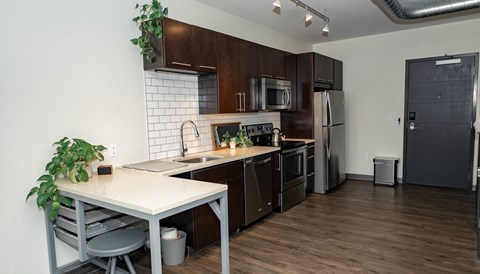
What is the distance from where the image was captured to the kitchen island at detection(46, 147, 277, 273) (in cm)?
167

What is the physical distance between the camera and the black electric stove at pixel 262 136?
4405 mm

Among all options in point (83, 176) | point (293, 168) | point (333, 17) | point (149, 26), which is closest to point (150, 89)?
point (149, 26)

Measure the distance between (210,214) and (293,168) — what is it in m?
1.70

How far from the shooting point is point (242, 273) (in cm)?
258

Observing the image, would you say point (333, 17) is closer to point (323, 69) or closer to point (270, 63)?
point (323, 69)

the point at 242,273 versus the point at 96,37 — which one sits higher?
the point at 96,37

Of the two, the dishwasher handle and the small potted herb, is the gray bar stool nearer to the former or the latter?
the dishwasher handle

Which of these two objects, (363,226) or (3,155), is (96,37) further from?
(363,226)

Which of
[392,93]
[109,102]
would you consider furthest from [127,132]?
[392,93]

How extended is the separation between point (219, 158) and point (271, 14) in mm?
2210

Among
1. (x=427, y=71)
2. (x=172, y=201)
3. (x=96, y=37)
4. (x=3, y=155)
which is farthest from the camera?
(x=427, y=71)

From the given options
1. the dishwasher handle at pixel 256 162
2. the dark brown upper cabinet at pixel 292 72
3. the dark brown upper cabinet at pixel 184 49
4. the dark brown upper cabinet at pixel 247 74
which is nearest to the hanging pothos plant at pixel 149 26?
the dark brown upper cabinet at pixel 184 49

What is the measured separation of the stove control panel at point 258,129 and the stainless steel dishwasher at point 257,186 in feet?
2.38

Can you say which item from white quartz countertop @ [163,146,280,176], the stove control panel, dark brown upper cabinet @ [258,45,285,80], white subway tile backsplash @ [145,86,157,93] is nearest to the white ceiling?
dark brown upper cabinet @ [258,45,285,80]
